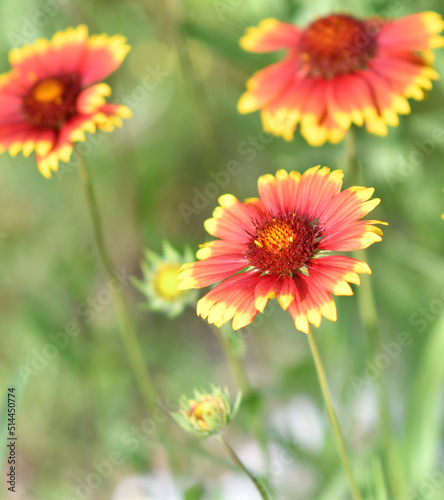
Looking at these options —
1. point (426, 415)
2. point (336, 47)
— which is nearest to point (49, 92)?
point (336, 47)

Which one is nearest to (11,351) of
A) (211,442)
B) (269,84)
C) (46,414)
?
(46,414)

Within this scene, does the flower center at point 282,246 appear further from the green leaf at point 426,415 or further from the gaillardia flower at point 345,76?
the green leaf at point 426,415

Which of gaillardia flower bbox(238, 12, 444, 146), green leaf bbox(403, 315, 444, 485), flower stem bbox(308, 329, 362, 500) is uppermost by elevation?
gaillardia flower bbox(238, 12, 444, 146)

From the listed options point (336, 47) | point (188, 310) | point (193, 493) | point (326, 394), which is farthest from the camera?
point (188, 310)

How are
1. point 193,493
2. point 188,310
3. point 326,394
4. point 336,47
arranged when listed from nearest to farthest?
point 326,394, point 193,493, point 336,47, point 188,310

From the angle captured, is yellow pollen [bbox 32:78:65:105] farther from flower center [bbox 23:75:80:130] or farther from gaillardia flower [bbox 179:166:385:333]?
gaillardia flower [bbox 179:166:385:333]

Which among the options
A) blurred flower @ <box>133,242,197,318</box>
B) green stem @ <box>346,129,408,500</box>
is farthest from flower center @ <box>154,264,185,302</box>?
green stem @ <box>346,129,408,500</box>

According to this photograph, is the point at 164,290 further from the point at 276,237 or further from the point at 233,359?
the point at 276,237
